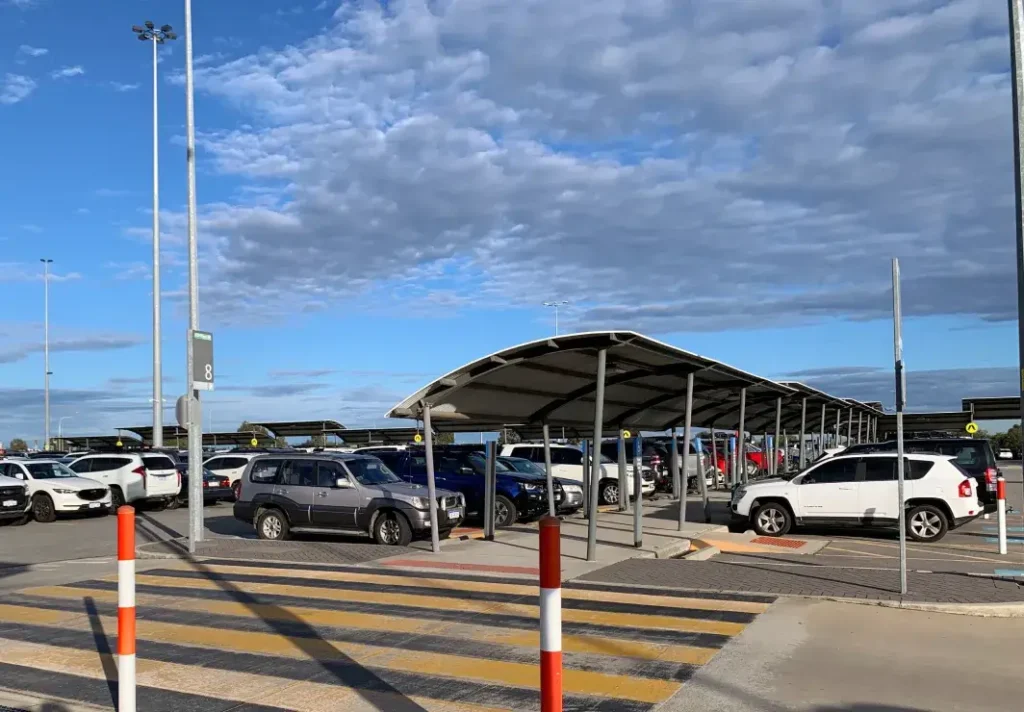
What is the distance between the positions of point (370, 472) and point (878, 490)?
30.6 ft

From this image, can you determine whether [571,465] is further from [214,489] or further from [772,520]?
[214,489]

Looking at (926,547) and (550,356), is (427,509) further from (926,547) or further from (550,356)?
(926,547)

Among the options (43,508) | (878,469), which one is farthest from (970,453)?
(43,508)

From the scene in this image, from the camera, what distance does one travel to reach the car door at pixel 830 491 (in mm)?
17859

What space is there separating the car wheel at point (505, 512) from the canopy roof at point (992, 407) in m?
46.9

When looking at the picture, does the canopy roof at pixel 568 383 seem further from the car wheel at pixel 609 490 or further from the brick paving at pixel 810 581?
the car wheel at pixel 609 490

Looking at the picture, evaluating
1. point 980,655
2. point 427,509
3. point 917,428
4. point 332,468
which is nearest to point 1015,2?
point 980,655

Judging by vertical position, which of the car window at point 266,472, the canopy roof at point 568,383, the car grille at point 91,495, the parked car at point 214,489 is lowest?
the parked car at point 214,489

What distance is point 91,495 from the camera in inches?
959

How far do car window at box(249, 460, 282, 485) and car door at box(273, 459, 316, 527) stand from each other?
0.37 ft

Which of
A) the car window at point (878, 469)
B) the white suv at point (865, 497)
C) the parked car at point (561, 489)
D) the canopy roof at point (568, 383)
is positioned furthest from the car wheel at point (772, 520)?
the parked car at point (561, 489)

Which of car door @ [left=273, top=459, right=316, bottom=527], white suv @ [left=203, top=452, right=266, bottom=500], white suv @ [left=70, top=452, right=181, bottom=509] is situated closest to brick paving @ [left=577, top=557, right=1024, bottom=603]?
car door @ [left=273, top=459, right=316, bottom=527]

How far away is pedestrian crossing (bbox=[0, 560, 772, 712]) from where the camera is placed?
6777mm

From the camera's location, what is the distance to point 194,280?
17.2 m
